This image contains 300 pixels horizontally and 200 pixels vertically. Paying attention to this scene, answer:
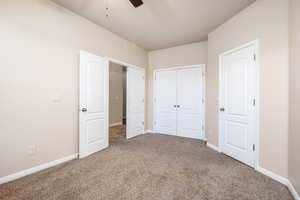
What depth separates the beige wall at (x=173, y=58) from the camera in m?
3.95

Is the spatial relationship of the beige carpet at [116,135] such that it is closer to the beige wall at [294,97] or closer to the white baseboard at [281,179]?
the white baseboard at [281,179]

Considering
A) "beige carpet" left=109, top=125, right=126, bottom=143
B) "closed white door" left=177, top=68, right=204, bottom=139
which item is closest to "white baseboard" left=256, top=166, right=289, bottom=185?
"closed white door" left=177, top=68, right=204, bottom=139

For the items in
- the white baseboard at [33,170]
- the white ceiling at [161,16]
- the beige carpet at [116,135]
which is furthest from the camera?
the beige carpet at [116,135]

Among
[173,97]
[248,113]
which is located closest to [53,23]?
[173,97]

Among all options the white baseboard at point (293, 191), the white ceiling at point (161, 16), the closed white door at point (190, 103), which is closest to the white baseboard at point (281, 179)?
the white baseboard at point (293, 191)

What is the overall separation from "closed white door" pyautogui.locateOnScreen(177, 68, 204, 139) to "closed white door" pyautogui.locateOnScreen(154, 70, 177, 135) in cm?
17

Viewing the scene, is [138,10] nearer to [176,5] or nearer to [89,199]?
[176,5]

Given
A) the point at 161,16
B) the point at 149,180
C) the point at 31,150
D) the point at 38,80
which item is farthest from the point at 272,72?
the point at 31,150

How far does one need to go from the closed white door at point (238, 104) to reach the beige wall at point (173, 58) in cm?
111

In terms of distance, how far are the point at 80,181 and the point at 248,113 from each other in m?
2.87

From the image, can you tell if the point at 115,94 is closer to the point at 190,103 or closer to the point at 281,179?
the point at 190,103

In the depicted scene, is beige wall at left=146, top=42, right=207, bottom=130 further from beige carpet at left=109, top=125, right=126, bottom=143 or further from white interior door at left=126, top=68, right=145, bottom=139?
beige carpet at left=109, top=125, right=126, bottom=143

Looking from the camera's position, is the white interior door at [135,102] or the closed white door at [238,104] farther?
the white interior door at [135,102]

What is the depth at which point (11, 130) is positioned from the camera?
191 cm
